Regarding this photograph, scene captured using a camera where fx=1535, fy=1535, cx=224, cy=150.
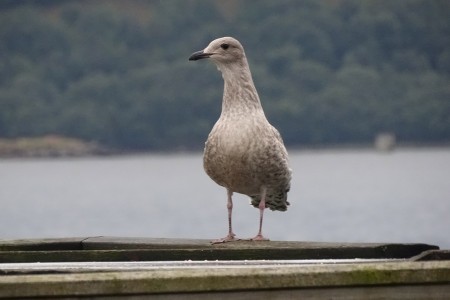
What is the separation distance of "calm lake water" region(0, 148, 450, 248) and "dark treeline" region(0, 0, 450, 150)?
12.5 feet

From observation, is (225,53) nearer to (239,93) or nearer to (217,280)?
(239,93)

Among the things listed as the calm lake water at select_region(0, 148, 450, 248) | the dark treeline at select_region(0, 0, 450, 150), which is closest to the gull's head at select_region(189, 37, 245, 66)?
the calm lake water at select_region(0, 148, 450, 248)

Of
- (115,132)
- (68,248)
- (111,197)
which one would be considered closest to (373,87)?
(115,132)

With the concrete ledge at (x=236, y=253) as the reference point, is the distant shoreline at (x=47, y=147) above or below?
above

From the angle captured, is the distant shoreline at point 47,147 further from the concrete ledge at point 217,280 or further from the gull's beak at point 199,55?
the concrete ledge at point 217,280

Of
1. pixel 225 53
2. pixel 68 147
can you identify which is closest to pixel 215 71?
pixel 68 147

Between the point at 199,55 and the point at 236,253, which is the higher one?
the point at 199,55

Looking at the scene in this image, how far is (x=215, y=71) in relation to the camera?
5349 inches

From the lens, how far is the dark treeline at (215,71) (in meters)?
147

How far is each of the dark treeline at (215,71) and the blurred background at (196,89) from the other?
16 centimetres

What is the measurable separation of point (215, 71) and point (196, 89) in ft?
41.2

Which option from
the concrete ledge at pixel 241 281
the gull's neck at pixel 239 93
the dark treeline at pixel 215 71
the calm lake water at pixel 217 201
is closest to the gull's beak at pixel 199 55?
the gull's neck at pixel 239 93

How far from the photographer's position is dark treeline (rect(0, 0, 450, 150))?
146625 mm

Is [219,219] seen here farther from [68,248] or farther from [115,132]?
[115,132]
